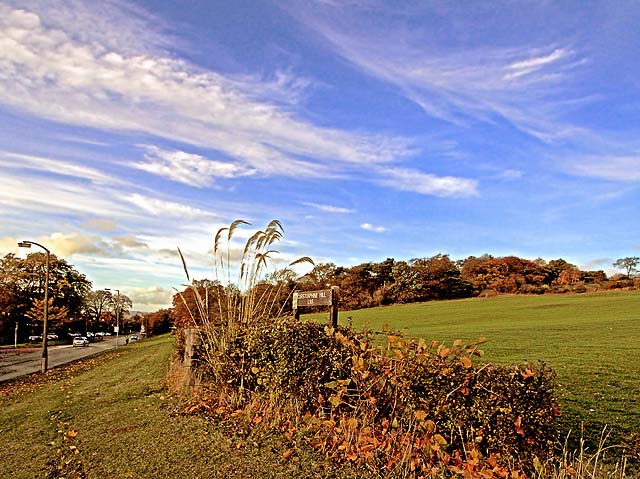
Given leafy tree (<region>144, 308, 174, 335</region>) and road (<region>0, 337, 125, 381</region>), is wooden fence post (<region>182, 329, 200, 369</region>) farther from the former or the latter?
leafy tree (<region>144, 308, 174, 335</region>)

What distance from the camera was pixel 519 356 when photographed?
12.0m

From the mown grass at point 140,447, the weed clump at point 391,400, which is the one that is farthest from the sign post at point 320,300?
the mown grass at point 140,447

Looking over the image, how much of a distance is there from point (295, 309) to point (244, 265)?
3.77 ft

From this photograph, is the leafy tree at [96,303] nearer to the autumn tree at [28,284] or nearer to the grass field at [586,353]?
the autumn tree at [28,284]

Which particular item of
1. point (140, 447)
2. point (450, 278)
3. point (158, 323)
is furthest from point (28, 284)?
point (140, 447)

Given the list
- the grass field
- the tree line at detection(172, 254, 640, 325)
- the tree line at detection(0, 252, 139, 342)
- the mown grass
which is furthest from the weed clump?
the tree line at detection(0, 252, 139, 342)

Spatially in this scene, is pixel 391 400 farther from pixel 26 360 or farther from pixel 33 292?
pixel 33 292

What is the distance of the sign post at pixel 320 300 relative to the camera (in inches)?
300

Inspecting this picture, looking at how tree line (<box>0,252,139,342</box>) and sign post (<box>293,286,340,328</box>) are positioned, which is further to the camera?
tree line (<box>0,252,139,342</box>)

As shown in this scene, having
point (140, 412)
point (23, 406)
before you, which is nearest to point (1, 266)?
point (23, 406)

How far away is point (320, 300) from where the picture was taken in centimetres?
807

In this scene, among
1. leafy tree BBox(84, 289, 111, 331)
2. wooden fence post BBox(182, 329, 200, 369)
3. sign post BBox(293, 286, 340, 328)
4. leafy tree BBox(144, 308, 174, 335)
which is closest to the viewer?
sign post BBox(293, 286, 340, 328)

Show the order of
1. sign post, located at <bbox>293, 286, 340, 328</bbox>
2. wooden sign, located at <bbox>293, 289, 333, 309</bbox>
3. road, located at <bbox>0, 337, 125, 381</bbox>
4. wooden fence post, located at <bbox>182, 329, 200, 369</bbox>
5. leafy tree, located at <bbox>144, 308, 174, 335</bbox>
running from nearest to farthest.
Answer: sign post, located at <bbox>293, 286, 340, 328</bbox>
wooden sign, located at <bbox>293, 289, 333, 309</bbox>
wooden fence post, located at <bbox>182, 329, 200, 369</bbox>
road, located at <bbox>0, 337, 125, 381</bbox>
leafy tree, located at <bbox>144, 308, 174, 335</bbox>

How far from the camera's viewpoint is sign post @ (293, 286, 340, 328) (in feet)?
25.0
